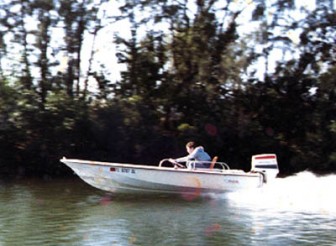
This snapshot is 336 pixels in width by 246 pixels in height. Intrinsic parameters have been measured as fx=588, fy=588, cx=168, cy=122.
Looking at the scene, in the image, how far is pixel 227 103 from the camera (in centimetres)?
3019

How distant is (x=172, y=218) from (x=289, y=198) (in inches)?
179

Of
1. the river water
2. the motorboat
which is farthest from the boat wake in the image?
the motorboat

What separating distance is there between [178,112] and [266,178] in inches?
513

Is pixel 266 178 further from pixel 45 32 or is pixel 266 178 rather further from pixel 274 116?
pixel 45 32

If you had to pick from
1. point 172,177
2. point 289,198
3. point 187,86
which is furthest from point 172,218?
point 187,86

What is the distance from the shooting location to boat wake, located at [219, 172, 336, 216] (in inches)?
588

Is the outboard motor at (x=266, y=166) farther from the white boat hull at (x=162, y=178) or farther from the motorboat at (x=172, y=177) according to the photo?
the white boat hull at (x=162, y=178)

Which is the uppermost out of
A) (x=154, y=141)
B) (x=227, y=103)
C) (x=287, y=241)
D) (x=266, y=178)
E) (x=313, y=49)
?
(x=313, y=49)

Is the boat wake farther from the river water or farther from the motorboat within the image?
the motorboat

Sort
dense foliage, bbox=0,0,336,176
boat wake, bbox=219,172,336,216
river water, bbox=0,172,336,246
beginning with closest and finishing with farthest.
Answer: river water, bbox=0,172,336,246 < boat wake, bbox=219,172,336,216 < dense foliage, bbox=0,0,336,176

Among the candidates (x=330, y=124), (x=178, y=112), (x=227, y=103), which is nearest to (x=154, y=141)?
(x=178, y=112)

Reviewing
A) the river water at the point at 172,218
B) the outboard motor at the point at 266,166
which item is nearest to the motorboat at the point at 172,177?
the outboard motor at the point at 266,166

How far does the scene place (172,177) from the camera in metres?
16.8

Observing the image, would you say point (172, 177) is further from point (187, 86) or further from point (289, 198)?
point (187, 86)
